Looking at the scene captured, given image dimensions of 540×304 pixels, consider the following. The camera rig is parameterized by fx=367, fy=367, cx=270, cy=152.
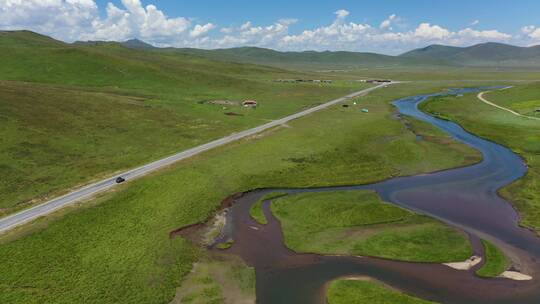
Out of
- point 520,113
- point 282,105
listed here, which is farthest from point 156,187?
point 520,113

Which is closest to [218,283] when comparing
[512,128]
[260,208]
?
[260,208]

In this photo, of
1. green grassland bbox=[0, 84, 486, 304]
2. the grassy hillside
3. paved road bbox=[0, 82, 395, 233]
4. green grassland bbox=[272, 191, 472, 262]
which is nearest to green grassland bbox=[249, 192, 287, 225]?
green grassland bbox=[272, 191, 472, 262]

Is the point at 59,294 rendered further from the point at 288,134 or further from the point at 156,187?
the point at 288,134

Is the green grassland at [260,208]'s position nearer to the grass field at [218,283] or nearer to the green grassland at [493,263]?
the grass field at [218,283]

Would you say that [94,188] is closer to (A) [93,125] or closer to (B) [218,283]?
(B) [218,283]

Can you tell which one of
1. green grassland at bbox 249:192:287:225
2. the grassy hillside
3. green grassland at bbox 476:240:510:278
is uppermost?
the grassy hillside

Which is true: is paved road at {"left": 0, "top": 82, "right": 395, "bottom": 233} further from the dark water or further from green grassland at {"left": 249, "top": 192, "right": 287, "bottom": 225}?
green grassland at {"left": 249, "top": 192, "right": 287, "bottom": 225}
